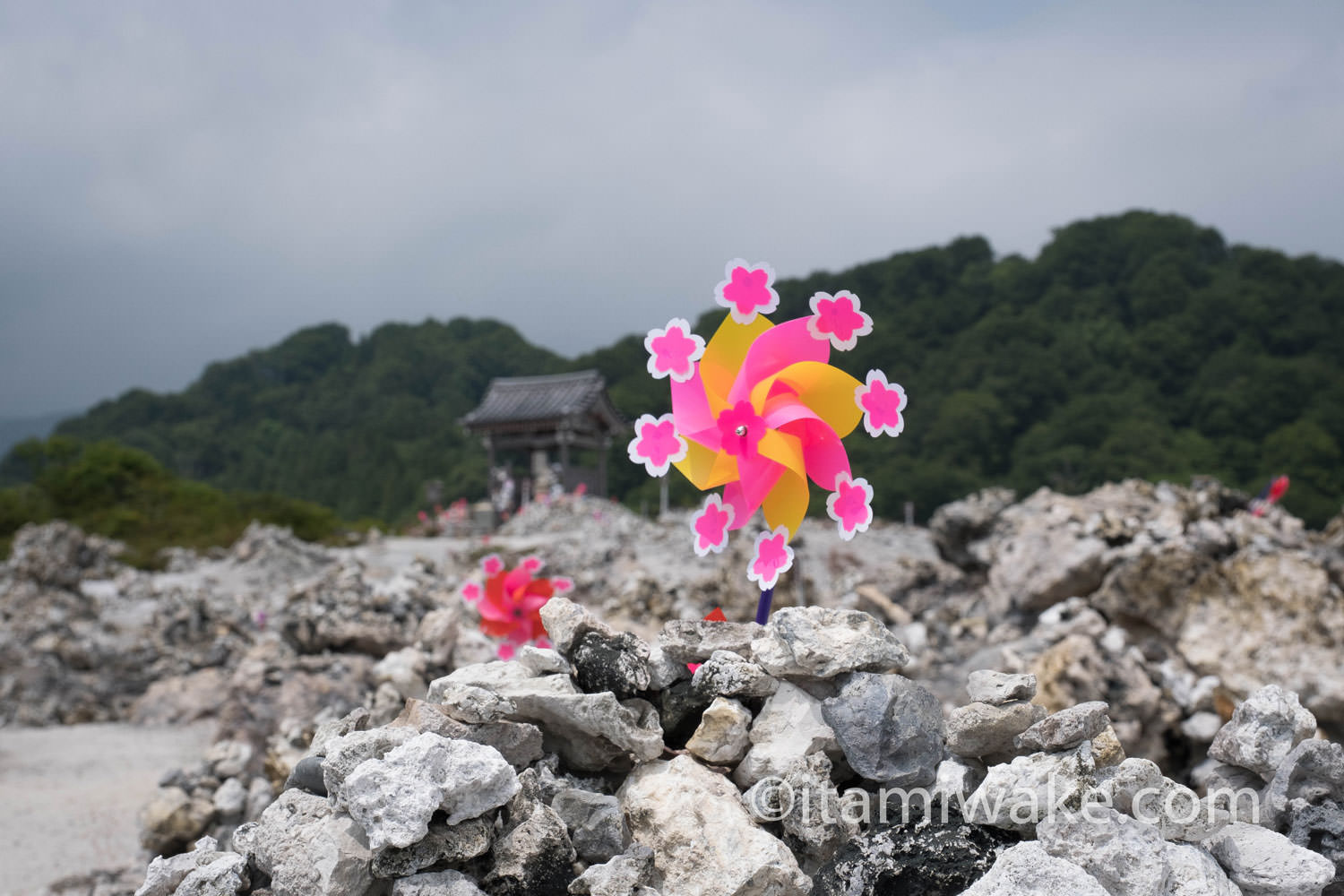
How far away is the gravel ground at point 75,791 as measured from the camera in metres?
4.68

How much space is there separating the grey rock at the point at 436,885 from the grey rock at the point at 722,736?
0.73 m

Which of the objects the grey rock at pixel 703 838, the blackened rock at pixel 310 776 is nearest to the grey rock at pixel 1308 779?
the grey rock at pixel 703 838

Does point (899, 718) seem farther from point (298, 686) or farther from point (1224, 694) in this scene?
point (298, 686)

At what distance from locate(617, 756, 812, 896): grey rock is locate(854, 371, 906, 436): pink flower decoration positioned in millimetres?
1331

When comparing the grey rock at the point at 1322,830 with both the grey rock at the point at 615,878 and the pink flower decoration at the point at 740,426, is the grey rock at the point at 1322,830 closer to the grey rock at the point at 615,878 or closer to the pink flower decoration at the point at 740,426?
the grey rock at the point at 615,878

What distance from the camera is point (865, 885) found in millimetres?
1991

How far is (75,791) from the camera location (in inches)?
235

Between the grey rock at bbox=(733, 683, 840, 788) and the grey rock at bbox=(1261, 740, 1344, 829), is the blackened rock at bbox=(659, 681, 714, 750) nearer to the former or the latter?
the grey rock at bbox=(733, 683, 840, 788)

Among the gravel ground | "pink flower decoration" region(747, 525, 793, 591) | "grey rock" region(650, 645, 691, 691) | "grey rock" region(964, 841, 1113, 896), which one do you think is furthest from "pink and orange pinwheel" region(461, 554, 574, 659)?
"grey rock" region(964, 841, 1113, 896)

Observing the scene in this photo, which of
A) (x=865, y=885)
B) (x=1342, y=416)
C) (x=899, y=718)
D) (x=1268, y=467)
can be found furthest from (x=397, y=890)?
(x=1342, y=416)

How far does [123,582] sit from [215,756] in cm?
1084

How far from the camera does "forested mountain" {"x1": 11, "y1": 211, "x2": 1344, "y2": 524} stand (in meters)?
31.3

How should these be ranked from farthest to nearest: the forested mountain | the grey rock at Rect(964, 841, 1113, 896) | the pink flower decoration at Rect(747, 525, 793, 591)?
1. the forested mountain
2. the pink flower decoration at Rect(747, 525, 793, 591)
3. the grey rock at Rect(964, 841, 1113, 896)

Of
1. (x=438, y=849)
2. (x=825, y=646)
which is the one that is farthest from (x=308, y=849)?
(x=825, y=646)
